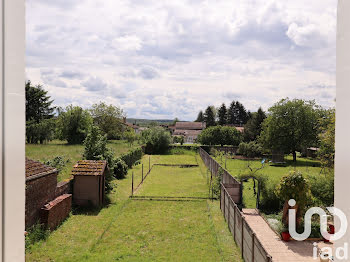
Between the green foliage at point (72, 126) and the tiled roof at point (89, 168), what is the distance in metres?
15.9

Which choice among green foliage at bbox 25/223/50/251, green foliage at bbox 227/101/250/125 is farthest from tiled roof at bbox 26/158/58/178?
green foliage at bbox 227/101/250/125

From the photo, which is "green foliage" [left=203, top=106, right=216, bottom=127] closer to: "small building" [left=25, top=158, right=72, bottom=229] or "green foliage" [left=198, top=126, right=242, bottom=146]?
"green foliage" [left=198, top=126, right=242, bottom=146]

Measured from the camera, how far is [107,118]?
30453 mm

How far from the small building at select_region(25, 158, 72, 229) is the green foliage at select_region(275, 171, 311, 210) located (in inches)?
195

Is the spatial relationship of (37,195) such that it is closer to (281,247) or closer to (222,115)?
(281,247)

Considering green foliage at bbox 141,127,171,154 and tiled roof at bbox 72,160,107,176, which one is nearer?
tiled roof at bbox 72,160,107,176

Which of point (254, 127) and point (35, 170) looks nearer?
point (35, 170)

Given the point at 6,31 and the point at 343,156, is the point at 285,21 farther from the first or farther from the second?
the point at 6,31

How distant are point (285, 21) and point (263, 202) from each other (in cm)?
767

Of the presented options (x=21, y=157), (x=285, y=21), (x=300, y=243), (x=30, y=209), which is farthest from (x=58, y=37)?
(x=300, y=243)

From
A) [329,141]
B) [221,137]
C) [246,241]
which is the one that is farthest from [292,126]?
[246,241]

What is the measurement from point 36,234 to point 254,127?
101ft

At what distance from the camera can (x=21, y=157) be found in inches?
32.0

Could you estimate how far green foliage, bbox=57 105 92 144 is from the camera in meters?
22.8
